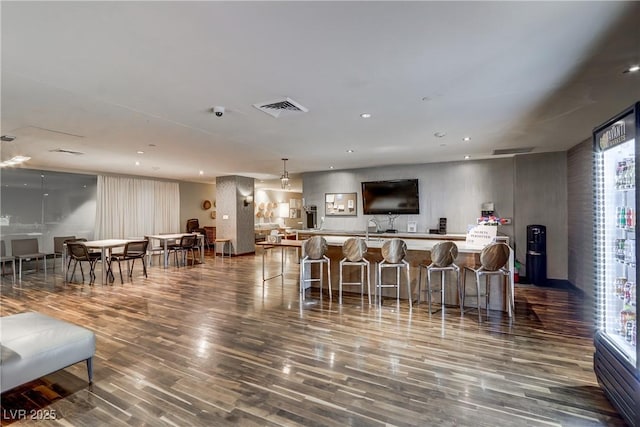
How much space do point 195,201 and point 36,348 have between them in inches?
421

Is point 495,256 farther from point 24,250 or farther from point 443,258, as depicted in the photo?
point 24,250

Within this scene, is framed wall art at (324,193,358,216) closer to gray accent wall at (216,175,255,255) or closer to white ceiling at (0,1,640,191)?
gray accent wall at (216,175,255,255)

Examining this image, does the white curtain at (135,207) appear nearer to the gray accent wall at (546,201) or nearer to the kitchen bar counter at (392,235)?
the kitchen bar counter at (392,235)

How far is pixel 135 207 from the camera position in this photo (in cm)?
1009

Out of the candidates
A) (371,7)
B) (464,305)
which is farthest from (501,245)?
(371,7)

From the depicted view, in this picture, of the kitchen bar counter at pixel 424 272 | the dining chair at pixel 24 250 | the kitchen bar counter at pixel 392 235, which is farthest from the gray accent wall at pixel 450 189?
the dining chair at pixel 24 250

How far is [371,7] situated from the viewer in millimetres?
1782

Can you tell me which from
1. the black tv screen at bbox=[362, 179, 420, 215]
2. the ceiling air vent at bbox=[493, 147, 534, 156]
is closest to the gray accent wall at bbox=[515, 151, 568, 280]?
the ceiling air vent at bbox=[493, 147, 534, 156]

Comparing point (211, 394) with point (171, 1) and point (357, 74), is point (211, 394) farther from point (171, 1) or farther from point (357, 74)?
point (357, 74)

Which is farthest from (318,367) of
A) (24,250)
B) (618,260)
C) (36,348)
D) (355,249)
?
(24,250)

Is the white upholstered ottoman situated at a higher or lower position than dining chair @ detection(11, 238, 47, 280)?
lower

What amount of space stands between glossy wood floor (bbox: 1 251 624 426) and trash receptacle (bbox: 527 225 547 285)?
46.9 inches

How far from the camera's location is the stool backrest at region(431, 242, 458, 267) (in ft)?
14.1

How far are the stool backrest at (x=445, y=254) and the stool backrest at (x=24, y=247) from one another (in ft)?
29.1
